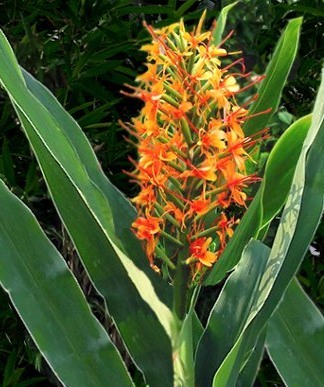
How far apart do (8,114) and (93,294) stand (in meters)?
0.35

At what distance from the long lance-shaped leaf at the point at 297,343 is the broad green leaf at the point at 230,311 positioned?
0.11 metres

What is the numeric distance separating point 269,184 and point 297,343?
8.4 inches

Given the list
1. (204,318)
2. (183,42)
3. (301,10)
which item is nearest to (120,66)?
(301,10)

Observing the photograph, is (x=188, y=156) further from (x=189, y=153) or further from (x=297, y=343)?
(x=297, y=343)

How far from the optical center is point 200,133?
794 millimetres

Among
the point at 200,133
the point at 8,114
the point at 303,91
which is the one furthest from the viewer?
the point at 303,91

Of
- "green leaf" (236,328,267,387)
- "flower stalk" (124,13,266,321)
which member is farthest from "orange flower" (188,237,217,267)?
"green leaf" (236,328,267,387)

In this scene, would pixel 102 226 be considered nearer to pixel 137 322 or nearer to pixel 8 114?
pixel 137 322

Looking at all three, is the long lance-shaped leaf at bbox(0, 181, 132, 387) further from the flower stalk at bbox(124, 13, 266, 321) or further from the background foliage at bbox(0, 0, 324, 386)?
the background foliage at bbox(0, 0, 324, 386)

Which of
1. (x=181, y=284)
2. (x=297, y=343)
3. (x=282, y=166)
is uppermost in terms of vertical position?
(x=282, y=166)

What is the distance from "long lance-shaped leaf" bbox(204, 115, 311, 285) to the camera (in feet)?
2.71

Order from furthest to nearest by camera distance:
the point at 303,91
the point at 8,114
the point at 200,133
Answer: the point at 303,91 → the point at 8,114 → the point at 200,133

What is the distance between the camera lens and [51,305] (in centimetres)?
89

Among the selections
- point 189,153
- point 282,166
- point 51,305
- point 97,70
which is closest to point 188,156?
point 189,153
